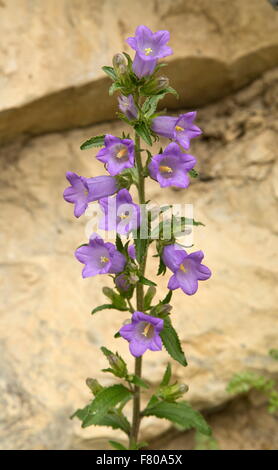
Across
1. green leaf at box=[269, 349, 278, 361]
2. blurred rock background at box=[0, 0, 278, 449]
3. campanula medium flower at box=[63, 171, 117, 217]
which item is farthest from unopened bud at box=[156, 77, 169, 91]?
green leaf at box=[269, 349, 278, 361]

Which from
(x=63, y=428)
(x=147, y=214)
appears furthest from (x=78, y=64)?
(x=63, y=428)

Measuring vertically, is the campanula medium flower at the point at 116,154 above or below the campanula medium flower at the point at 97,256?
above

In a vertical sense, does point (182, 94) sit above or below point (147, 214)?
above

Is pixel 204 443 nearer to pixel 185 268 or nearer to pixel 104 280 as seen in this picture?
pixel 104 280

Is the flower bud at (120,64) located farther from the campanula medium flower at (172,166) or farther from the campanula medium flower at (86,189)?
the campanula medium flower at (86,189)

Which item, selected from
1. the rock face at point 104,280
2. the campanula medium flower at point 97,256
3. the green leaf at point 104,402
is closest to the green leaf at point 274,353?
the rock face at point 104,280

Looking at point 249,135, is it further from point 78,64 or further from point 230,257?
point 78,64
